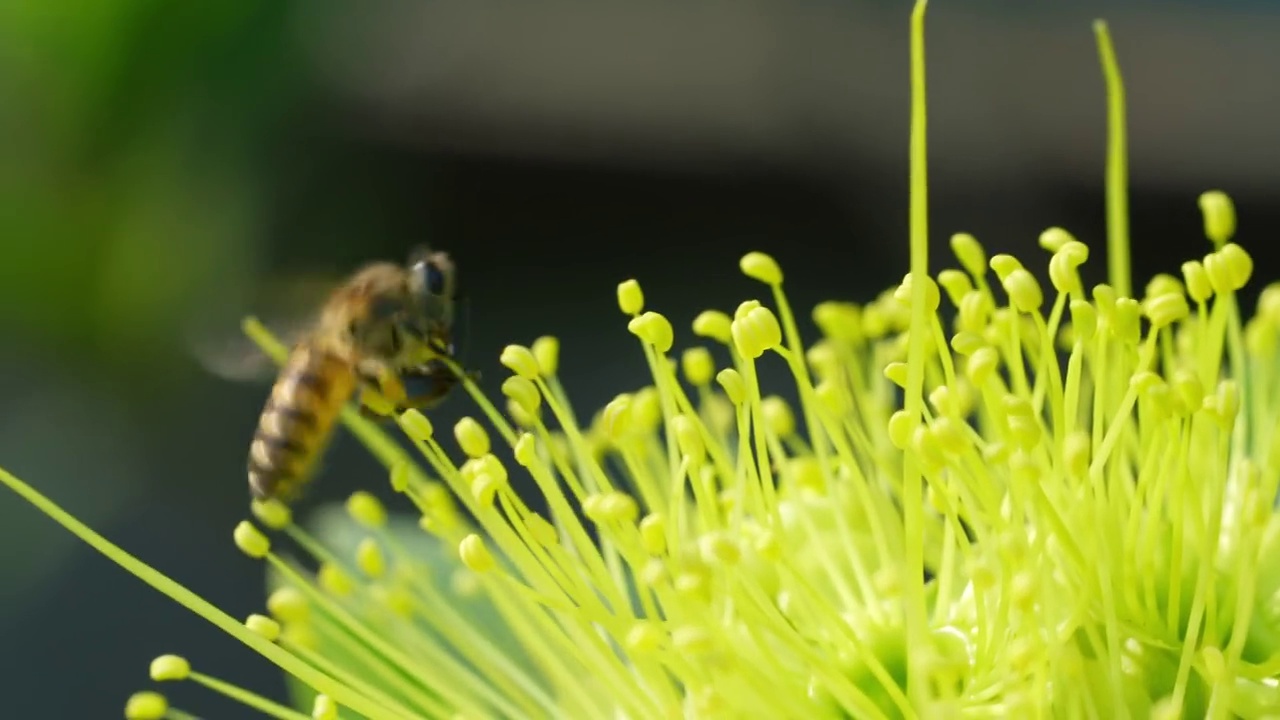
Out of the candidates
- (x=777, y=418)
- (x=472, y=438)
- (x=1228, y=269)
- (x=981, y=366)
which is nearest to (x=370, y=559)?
(x=472, y=438)

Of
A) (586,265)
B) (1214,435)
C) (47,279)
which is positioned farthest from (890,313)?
(586,265)

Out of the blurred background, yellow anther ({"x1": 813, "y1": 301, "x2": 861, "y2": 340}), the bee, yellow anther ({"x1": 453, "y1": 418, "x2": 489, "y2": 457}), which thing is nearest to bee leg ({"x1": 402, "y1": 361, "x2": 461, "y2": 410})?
the bee

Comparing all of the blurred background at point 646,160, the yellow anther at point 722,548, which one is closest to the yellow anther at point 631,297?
the yellow anther at point 722,548

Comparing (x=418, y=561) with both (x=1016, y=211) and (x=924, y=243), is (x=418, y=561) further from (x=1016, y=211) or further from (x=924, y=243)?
(x=1016, y=211)

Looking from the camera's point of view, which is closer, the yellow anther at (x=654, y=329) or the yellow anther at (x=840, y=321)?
the yellow anther at (x=654, y=329)

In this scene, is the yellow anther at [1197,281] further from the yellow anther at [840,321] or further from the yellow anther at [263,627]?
the yellow anther at [263,627]

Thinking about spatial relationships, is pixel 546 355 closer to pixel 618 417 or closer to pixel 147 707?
pixel 618 417
